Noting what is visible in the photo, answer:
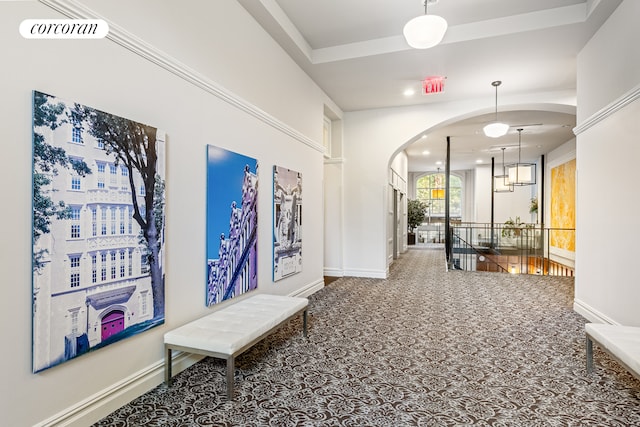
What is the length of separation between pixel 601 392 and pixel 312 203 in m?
4.08

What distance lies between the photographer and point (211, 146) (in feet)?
10.2

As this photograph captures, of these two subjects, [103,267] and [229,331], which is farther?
[229,331]

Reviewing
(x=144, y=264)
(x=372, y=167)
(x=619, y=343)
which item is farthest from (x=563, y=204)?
(x=144, y=264)

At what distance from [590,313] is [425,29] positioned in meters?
3.89

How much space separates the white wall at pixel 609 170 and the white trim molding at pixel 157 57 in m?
3.78

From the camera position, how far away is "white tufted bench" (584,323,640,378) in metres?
2.19

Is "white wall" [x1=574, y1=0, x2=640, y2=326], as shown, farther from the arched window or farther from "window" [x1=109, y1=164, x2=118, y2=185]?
the arched window

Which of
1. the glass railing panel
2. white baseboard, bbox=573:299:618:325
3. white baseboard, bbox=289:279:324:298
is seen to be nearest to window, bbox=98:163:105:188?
white baseboard, bbox=289:279:324:298

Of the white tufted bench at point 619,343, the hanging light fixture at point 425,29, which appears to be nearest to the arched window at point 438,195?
the hanging light fixture at point 425,29

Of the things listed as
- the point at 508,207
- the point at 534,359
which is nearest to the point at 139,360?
the point at 534,359

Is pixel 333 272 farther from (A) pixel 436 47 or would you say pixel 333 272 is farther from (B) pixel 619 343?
(B) pixel 619 343

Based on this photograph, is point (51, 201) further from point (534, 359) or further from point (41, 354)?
point (534, 359)

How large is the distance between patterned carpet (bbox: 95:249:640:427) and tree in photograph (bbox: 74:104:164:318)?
0.78 metres

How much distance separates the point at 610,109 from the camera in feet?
12.1
